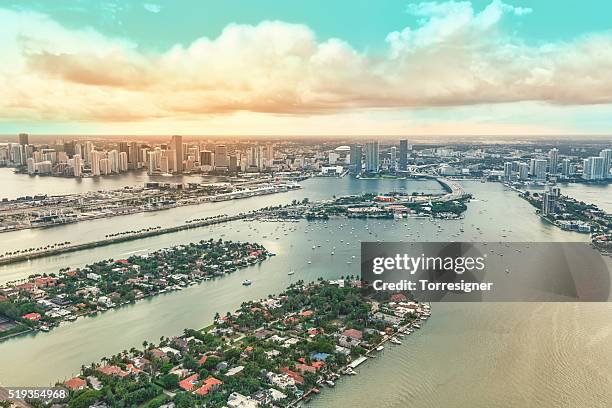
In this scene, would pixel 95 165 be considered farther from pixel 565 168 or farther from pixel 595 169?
pixel 595 169

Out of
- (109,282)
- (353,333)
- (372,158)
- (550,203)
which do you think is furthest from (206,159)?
(353,333)

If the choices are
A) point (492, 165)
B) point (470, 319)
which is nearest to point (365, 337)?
point (470, 319)

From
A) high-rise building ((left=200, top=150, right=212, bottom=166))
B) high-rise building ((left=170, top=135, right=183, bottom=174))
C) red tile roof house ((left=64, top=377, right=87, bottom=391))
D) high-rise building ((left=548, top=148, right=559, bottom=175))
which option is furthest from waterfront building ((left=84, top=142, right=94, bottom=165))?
red tile roof house ((left=64, top=377, right=87, bottom=391))

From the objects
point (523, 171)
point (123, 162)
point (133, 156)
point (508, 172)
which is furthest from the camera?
point (133, 156)

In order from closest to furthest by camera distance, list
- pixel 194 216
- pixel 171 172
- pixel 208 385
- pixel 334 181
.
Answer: pixel 208 385
pixel 194 216
pixel 334 181
pixel 171 172

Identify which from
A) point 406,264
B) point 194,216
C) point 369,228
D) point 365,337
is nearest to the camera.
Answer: point 406,264

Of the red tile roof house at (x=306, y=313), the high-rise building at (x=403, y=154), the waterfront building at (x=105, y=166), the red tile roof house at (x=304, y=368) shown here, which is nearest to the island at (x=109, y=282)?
the red tile roof house at (x=306, y=313)

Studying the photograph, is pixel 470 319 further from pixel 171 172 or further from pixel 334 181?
pixel 171 172

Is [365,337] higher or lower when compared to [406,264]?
lower
